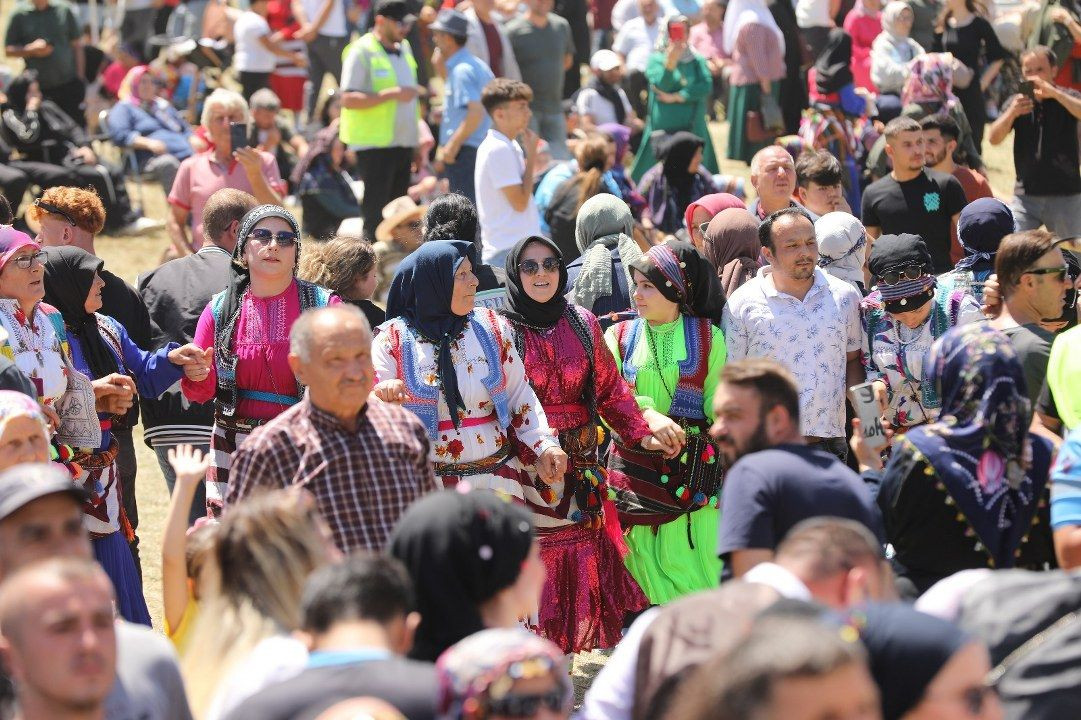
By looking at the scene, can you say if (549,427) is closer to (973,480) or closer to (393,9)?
(973,480)

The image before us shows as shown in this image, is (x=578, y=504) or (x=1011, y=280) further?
(x=578, y=504)

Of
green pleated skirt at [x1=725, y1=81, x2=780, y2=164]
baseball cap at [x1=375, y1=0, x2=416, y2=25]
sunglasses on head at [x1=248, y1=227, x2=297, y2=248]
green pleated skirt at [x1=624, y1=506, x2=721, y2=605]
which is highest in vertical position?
Result: baseball cap at [x1=375, y1=0, x2=416, y2=25]

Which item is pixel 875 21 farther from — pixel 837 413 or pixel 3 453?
pixel 3 453

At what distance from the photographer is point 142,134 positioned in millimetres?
13719

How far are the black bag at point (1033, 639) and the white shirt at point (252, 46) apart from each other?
1241 centimetres

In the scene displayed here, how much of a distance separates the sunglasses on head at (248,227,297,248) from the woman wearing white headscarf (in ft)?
30.4

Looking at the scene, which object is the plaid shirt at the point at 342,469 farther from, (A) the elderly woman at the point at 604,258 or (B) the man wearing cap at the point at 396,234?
(B) the man wearing cap at the point at 396,234

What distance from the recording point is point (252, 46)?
48.5ft

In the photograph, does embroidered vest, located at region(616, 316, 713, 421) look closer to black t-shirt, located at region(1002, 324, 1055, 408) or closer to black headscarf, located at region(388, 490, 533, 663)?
black t-shirt, located at region(1002, 324, 1055, 408)

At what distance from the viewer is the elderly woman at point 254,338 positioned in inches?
223

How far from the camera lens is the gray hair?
4566 mm

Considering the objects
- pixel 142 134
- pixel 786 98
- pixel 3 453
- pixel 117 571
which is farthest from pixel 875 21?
pixel 3 453

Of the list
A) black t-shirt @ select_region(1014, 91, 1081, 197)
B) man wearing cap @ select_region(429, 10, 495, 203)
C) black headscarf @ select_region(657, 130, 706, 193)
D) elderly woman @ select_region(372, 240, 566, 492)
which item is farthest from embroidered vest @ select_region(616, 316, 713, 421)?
man wearing cap @ select_region(429, 10, 495, 203)

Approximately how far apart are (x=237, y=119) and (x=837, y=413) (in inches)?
186
